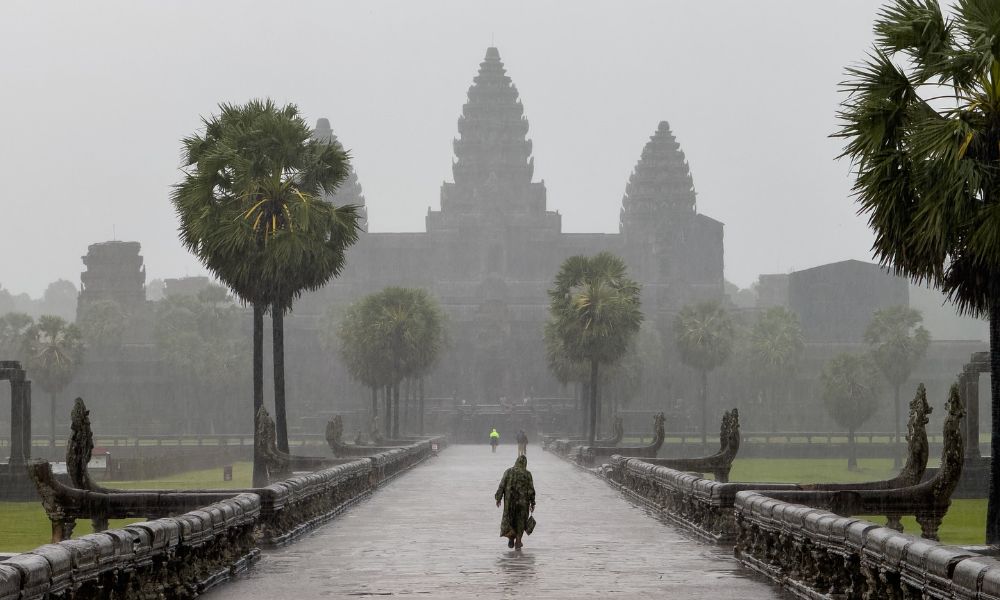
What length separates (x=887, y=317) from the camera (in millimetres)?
108375

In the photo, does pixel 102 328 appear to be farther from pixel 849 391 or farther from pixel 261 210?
pixel 261 210

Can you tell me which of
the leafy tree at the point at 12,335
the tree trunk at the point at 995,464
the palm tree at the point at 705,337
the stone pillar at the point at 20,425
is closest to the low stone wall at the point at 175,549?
the tree trunk at the point at 995,464

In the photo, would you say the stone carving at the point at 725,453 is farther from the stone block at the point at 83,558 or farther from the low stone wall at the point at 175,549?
the stone block at the point at 83,558

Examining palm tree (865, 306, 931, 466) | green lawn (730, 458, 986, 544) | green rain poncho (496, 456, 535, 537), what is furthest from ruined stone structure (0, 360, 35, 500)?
palm tree (865, 306, 931, 466)

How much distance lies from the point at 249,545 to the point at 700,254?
15205 cm

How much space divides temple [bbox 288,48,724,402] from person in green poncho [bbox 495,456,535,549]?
5422 inches

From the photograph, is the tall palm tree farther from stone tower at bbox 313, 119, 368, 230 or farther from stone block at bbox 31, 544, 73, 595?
stone tower at bbox 313, 119, 368, 230

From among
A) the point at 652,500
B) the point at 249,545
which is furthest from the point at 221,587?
the point at 652,500

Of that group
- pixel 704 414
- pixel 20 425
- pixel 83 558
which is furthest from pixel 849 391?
pixel 83 558

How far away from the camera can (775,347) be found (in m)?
124

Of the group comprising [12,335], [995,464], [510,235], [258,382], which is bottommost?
[995,464]

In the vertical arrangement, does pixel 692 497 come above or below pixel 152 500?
below

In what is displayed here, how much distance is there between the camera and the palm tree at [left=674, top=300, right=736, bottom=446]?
119m

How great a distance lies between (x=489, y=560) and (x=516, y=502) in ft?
6.51
